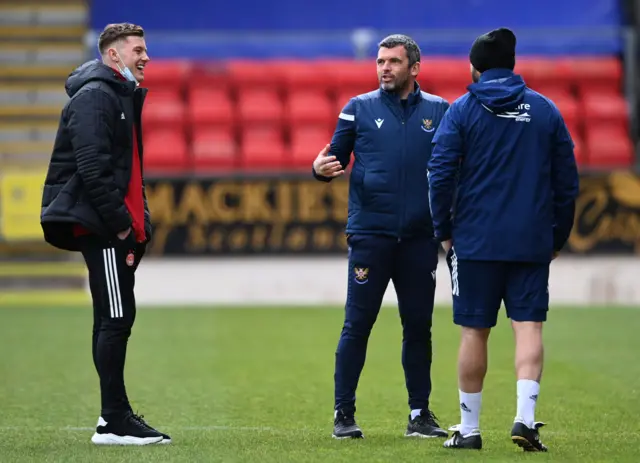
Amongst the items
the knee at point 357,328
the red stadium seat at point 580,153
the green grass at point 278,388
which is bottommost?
the green grass at point 278,388

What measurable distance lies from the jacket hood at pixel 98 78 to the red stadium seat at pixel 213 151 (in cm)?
902

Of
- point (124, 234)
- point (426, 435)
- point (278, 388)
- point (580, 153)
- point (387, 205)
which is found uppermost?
point (580, 153)

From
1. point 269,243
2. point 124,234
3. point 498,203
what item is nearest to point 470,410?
point 498,203

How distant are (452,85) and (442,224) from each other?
1065 centimetres

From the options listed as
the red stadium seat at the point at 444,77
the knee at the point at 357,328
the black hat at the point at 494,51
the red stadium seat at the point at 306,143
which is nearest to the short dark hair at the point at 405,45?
the black hat at the point at 494,51

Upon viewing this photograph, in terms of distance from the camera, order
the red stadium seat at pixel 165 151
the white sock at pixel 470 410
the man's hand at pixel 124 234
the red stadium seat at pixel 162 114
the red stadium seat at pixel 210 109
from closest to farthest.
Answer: the white sock at pixel 470 410, the man's hand at pixel 124 234, the red stadium seat at pixel 165 151, the red stadium seat at pixel 162 114, the red stadium seat at pixel 210 109

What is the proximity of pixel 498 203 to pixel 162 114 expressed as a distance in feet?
35.5

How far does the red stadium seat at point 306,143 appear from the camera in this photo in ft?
49.2

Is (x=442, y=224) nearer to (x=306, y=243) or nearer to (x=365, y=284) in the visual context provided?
(x=365, y=284)

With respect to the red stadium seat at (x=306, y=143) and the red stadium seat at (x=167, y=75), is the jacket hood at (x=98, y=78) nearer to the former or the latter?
the red stadium seat at (x=306, y=143)

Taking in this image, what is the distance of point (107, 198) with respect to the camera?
5438 millimetres

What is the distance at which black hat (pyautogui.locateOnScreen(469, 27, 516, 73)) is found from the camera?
5344 mm

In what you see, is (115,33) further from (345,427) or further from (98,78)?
(345,427)

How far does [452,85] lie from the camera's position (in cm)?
1579
